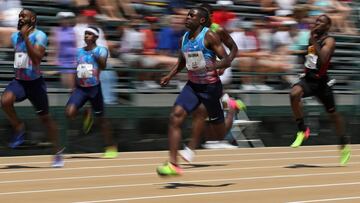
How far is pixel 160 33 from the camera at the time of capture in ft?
46.4

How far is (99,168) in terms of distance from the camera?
403 inches

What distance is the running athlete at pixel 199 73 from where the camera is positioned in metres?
8.38

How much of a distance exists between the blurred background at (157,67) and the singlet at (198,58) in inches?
156

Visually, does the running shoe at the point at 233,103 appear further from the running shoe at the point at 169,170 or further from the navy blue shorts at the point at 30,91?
the running shoe at the point at 169,170

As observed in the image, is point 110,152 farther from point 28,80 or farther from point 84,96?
point 28,80

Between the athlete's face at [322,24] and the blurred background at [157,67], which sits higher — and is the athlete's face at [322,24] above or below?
above

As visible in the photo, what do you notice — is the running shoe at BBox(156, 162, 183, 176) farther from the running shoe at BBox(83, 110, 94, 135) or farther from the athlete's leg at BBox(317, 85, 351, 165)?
the running shoe at BBox(83, 110, 94, 135)

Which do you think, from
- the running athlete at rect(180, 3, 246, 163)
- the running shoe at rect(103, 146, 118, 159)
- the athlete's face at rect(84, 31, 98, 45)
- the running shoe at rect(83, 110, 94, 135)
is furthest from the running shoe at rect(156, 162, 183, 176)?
the running shoe at rect(83, 110, 94, 135)

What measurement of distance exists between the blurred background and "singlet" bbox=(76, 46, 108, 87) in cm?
80

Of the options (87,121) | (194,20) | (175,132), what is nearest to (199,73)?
(194,20)

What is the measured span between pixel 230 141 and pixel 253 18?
10.9ft

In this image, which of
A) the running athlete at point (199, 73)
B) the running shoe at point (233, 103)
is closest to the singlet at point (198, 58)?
the running athlete at point (199, 73)

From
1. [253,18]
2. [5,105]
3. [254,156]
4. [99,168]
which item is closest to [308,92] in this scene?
[254,156]

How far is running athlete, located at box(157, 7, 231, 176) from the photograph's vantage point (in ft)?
27.5
